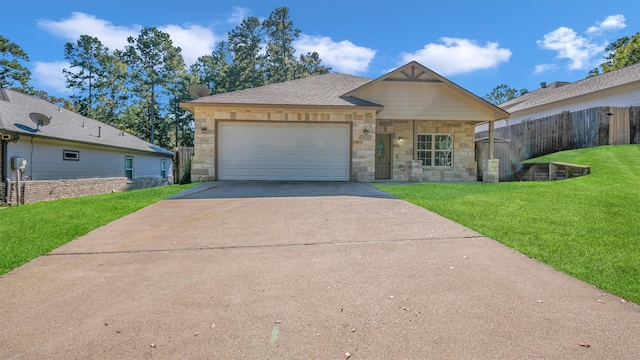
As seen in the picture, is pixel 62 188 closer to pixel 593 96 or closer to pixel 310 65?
pixel 593 96

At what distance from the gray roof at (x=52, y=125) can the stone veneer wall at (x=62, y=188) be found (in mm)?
1846

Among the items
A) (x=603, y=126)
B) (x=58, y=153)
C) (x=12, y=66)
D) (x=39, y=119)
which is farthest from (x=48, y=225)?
(x=12, y=66)

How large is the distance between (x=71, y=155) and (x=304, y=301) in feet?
53.6

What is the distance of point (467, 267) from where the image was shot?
3285 mm

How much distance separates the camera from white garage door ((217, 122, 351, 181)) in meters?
11.2

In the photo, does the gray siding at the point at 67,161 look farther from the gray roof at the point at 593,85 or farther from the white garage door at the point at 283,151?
the gray roof at the point at 593,85

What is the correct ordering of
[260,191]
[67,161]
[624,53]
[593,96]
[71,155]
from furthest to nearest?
[624,53] < [593,96] < [71,155] < [67,161] < [260,191]

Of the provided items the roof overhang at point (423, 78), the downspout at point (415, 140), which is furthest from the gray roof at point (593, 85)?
the downspout at point (415, 140)

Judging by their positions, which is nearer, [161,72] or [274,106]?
[274,106]

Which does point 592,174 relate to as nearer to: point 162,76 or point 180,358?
point 180,358

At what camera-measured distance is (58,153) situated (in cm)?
1344

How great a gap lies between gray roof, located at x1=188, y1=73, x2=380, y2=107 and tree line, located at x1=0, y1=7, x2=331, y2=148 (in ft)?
67.7

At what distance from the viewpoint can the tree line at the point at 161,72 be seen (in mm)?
29562

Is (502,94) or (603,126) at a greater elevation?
(502,94)
